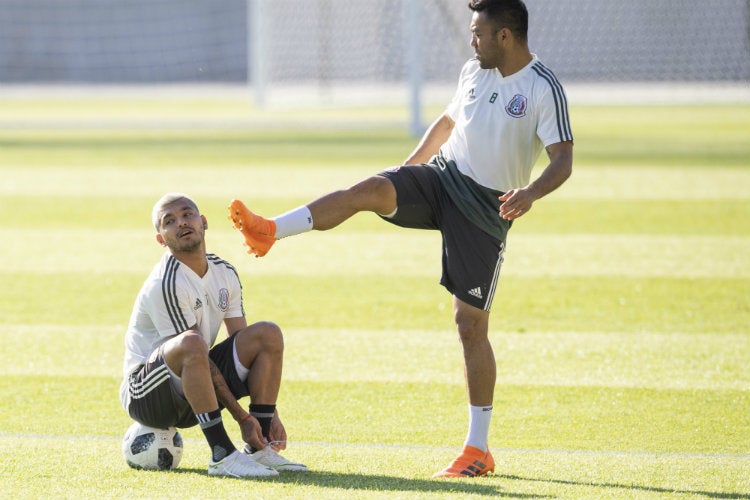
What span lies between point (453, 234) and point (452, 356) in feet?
7.38

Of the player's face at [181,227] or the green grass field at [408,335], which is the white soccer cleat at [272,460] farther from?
the player's face at [181,227]

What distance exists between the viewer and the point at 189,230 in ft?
16.6

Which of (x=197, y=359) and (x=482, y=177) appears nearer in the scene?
(x=197, y=359)

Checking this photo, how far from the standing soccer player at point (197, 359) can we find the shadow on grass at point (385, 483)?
88mm

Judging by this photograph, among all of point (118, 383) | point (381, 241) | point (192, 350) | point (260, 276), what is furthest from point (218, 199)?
point (192, 350)

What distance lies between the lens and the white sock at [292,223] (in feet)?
16.2

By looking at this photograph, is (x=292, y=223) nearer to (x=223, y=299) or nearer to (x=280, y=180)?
(x=223, y=299)

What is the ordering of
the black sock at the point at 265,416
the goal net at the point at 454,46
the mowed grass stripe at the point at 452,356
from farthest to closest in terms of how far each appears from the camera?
1. the goal net at the point at 454,46
2. the mowed grass stripe at the point at 452,356
3. the black sock at the point at 265,416

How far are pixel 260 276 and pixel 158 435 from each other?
5.00m

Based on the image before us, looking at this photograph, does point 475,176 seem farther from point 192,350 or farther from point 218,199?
point 218,199

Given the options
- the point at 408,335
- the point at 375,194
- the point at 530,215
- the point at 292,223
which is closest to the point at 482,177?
the point at 375,194

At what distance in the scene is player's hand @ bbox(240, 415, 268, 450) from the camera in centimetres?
500

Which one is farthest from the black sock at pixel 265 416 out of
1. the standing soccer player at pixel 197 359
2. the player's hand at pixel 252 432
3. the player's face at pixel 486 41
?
the player's face at pixel 486 41

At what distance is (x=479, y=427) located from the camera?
5254mm
